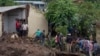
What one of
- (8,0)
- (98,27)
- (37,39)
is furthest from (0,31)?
(8,0)

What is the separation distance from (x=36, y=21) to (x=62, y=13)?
2881 millimetres

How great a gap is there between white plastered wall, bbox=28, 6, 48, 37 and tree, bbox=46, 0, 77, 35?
1116 millimetres

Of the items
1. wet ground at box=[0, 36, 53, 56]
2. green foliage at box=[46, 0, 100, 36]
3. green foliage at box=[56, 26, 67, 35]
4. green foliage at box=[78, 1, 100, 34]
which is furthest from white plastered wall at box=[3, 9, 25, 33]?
wet ground at box=[0, 36, 53, 56]

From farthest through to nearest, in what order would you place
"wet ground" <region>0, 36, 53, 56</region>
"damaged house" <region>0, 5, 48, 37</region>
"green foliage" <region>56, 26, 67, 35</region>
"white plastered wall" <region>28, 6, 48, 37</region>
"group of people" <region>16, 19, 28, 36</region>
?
"white plastered wall" <region>28, 6, 48, 37</region>, "damaged house" <region>0, 5, 48, 37</region>, "group of people" <region>16, 19, 28, 36</region>, "green foliage" <region>56, 26, 67, 35</region>, "wet ground" <region>0, 36, 53, 56</region>

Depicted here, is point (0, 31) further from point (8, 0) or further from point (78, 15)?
point (8, 0)

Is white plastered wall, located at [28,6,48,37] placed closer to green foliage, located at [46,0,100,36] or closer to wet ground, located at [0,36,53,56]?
green foliage, located at [46,0,100,36]

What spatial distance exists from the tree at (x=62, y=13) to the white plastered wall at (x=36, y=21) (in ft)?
3.66

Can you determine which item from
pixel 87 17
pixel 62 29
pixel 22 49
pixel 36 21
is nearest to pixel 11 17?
pixel 36 21

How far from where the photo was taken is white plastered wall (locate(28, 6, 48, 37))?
106 feet

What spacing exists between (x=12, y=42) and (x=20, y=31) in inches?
186

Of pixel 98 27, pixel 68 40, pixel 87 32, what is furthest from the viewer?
pixel 87 32

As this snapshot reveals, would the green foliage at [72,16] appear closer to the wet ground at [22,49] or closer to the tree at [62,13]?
the tree at [62,13]

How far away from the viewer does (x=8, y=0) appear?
144 ft

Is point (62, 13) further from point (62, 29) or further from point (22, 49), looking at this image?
point (22, 49)
